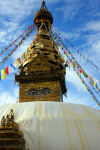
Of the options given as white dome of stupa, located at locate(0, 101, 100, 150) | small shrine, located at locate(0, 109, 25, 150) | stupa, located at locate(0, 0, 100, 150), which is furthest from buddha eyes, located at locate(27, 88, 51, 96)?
small shrine, located at locate(0, 109, 25, 150)

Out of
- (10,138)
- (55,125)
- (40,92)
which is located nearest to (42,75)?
(40,92)

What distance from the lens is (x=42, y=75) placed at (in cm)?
1473

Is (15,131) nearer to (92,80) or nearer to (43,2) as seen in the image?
(92,80)

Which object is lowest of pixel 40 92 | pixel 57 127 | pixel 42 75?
pixel 57 127

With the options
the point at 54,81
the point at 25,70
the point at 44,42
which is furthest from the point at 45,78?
the point at 44,42

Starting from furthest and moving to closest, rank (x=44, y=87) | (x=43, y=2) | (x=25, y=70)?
(x=43, y=2), (x=25, y=70), (x=44, y=87)

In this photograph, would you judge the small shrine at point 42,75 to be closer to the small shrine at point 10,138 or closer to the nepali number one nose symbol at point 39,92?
the nepali number one nose symbol at point 39,92

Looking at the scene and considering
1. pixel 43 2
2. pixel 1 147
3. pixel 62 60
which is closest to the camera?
pixel 1 147

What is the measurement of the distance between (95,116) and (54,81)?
8010 mm

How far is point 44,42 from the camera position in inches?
704

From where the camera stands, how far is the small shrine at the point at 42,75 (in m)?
14.0

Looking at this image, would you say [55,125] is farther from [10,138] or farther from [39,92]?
[39,92]

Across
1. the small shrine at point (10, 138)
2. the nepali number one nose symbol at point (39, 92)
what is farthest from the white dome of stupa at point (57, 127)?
the nepali number one nose symbol at point (39, 92)

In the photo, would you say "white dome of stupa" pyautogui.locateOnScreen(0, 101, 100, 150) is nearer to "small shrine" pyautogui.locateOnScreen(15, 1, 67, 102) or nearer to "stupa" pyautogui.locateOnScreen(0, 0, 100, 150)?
"stupa" pyautogui.locateOnScreen(0, 0, 100, 150)
